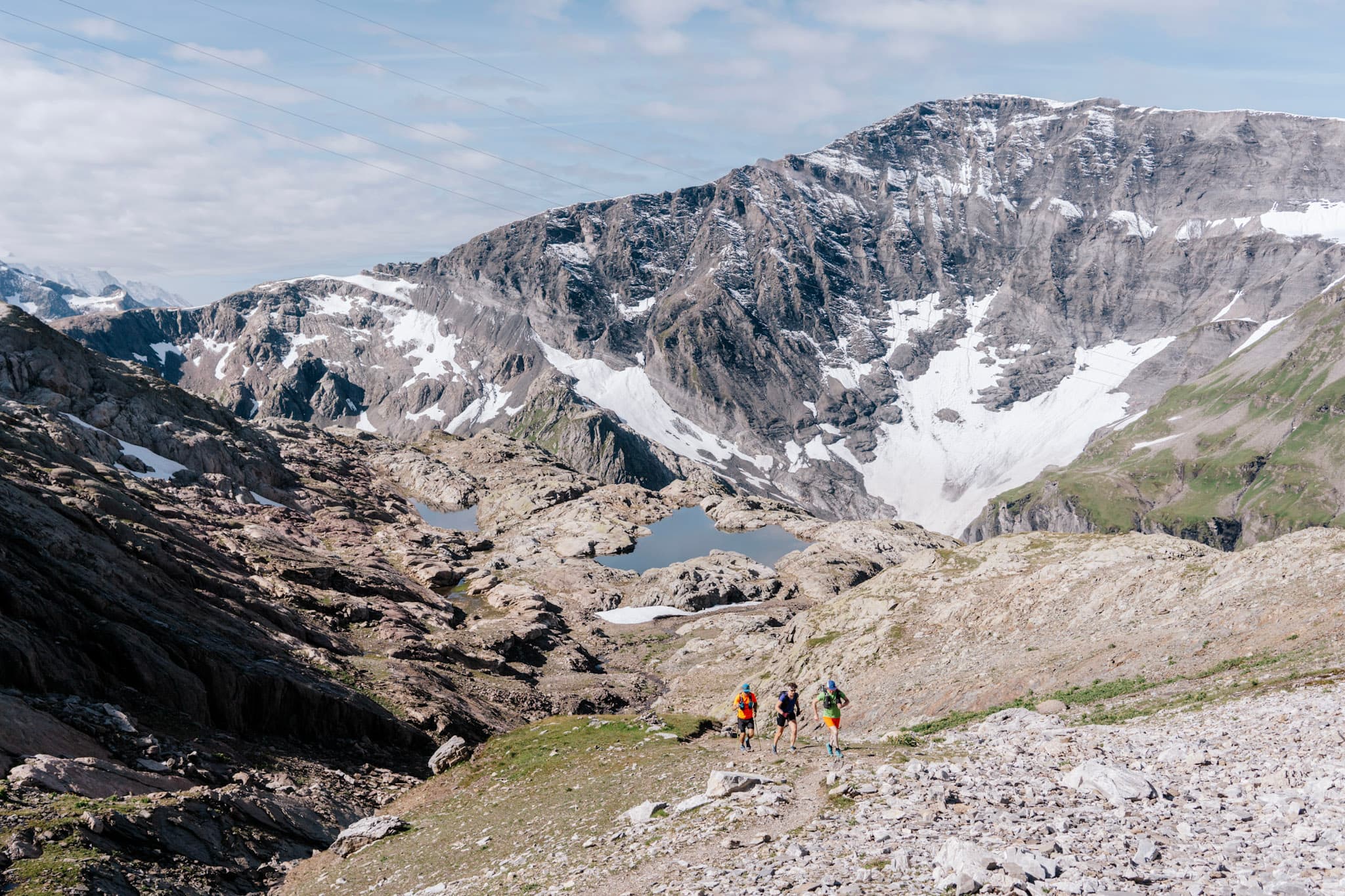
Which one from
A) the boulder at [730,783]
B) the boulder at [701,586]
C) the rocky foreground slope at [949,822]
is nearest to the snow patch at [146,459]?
the boulder at [701,586]

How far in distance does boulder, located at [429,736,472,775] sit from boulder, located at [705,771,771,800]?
26.0 metres

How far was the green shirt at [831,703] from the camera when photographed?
94.1 feet

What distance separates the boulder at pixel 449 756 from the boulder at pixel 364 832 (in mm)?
11292

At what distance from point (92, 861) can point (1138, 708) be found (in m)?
34.0

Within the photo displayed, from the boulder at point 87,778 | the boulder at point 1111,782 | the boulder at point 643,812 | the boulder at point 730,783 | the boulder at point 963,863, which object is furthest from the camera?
the boulder at point 87,778

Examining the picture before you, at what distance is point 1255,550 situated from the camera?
43.8 meters

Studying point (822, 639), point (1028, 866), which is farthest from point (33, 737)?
point (822, 639)

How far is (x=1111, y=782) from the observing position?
20.0 meters

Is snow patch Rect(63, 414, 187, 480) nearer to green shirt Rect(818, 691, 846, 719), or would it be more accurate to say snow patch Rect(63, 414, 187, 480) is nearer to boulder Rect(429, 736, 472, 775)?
boulder Rect(429, 736, 472, 775)

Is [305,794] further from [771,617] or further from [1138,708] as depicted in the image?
[771,617]

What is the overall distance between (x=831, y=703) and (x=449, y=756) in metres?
26.7

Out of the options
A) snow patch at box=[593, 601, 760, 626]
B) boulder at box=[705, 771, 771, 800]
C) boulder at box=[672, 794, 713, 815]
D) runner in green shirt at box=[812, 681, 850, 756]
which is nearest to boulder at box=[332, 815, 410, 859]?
boulder at box=[672, 794, 713, 815]

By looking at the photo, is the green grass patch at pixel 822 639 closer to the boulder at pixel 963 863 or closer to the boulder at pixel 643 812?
the boulder at pixel 643 812

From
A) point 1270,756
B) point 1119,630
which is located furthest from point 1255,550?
point 1270,756
